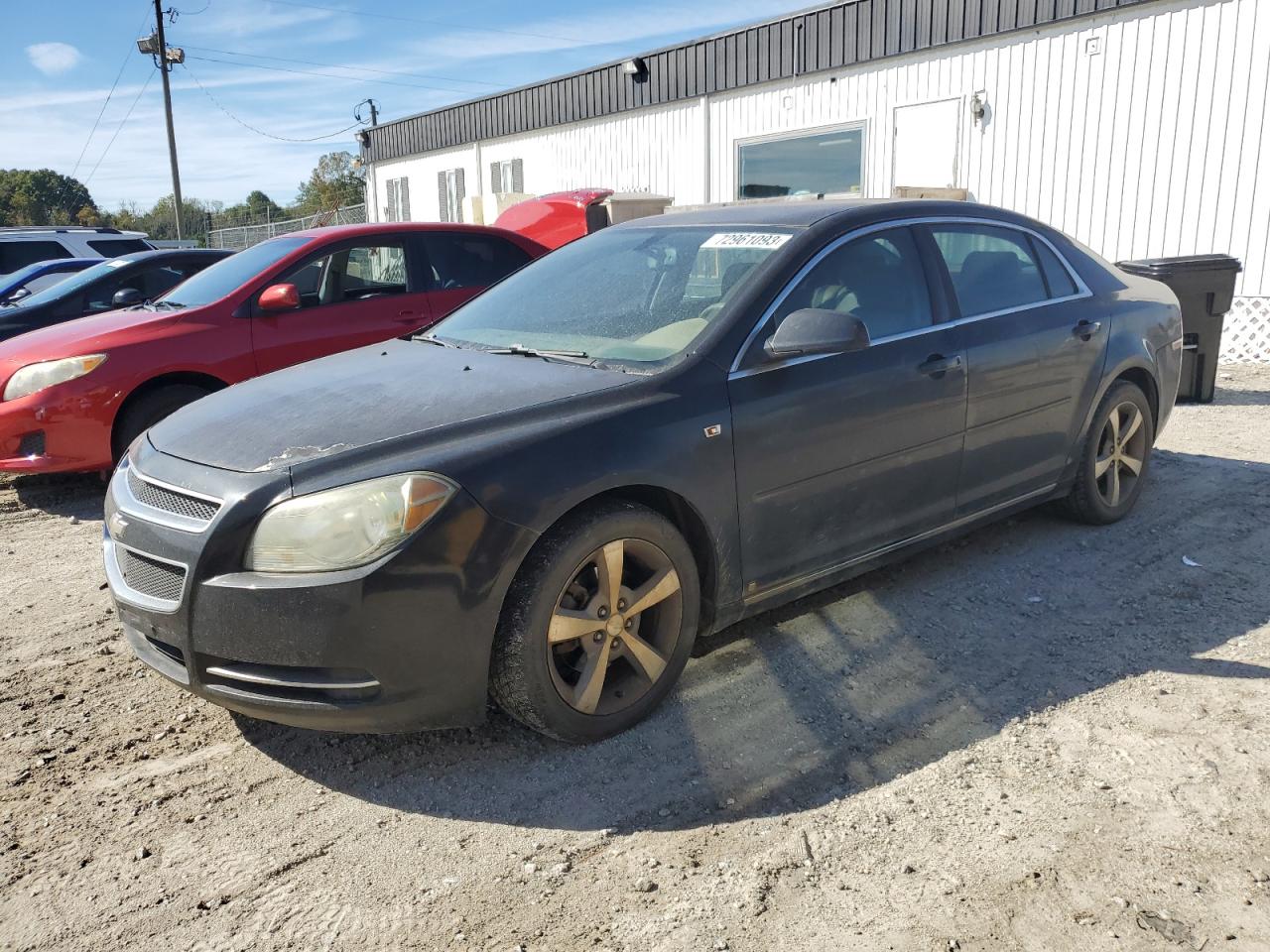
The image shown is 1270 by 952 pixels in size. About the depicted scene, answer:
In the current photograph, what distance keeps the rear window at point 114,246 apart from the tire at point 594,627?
12840 mm

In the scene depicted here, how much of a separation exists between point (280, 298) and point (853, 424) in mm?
4067

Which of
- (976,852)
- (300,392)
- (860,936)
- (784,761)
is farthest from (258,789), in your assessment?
(976,852)

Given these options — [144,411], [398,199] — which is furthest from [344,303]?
[398,199]

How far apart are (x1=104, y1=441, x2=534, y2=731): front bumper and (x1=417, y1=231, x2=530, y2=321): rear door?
14.4ft

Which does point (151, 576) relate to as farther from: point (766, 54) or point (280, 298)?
point (766, 54)

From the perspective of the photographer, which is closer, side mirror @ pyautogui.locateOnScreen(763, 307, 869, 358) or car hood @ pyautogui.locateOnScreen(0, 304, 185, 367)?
side mirror @ pyautogui.locateOnScreen(763, 307, 869, 358)

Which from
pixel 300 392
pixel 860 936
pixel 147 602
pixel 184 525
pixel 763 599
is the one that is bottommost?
pixel 860 936

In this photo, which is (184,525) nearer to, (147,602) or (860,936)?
(147,602)

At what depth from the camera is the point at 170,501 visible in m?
3.04

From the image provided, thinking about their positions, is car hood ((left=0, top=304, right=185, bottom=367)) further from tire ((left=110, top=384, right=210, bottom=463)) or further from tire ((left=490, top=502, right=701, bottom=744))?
tire ((left=490, top=502, right=701, bottom=744))

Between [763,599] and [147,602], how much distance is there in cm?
202

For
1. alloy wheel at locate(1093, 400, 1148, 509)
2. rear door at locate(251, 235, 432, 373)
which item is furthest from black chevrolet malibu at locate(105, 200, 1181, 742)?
rear door at locate(251, 235, 432, 373)

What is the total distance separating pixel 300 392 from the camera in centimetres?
354

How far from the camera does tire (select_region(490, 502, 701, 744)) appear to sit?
295cm
